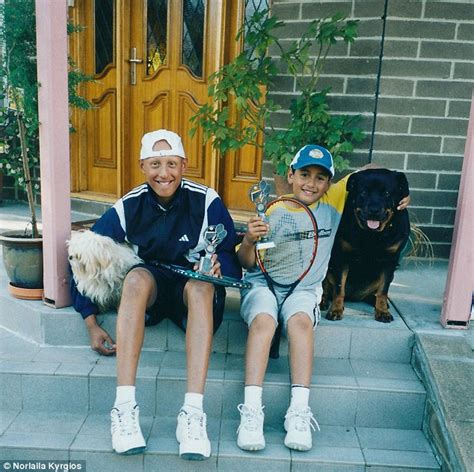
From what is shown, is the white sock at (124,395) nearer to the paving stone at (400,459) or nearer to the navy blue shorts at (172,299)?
the navy blue shorts at (172,299)

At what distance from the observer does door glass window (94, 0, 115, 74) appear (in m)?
4.80

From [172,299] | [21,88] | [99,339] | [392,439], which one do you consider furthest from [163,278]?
[21,88]

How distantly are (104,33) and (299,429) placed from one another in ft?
13.5

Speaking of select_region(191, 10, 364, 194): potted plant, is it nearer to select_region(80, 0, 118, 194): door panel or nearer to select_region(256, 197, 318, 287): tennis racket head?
select_region(256, 197, 318, 287): tennis racket head

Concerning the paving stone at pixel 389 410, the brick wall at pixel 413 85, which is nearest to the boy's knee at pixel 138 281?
the paving stone at pixel 389 410

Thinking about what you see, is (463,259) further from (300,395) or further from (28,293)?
(28,293)

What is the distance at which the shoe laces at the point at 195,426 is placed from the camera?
212 cm

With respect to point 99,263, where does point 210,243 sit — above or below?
above

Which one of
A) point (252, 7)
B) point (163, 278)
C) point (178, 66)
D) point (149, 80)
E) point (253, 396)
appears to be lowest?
point (253, 396)

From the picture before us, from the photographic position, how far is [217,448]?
7.29ft

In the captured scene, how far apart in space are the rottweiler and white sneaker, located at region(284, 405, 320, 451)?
2.22ft

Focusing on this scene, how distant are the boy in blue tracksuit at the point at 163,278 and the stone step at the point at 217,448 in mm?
102

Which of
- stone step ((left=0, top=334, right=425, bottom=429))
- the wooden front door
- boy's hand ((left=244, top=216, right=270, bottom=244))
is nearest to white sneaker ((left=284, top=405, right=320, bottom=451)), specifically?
stone step ((left=0, top=334, right=425, bottom=429))

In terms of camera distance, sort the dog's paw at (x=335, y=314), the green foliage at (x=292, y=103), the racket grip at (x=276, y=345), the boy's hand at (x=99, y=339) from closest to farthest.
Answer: the racket grip at (x=276, y=345) → the boy's hand at (x=99, y=339) → the dog's paw at (x=335, y=314) → the green foliage at (x=292, y=103)
